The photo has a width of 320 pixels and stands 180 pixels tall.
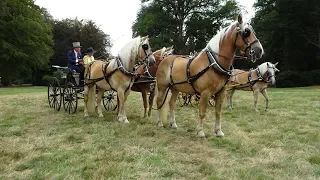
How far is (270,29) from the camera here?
36812 mm

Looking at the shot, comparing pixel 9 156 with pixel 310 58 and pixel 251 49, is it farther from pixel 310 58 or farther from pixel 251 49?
pixel 310 58

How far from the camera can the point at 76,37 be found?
1697 inches

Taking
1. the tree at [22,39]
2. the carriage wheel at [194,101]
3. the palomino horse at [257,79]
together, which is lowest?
the carriage wheel at [194,101]

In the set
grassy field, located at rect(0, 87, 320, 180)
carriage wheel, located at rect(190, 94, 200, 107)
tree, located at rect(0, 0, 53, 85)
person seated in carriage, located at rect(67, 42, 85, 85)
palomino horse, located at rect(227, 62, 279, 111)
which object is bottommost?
grassy field, located at rect(0, 87, 320, 180)

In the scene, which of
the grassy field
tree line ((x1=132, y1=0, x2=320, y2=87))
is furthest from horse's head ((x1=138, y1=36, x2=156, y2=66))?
tree line ((x1=132, y1=0, x2=320, y2=87))

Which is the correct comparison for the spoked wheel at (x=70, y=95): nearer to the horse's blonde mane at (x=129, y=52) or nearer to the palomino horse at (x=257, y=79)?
the horse's blonde mane at (x=129, y=52)

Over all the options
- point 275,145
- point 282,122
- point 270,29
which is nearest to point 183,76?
point 275,145

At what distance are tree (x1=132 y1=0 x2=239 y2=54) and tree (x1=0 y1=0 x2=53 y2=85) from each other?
12217 mm

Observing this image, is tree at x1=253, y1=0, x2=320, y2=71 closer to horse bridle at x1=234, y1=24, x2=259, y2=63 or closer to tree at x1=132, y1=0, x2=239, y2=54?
tree at x1=132, y1=0, x2=239, y2=54

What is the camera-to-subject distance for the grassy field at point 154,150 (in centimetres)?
428

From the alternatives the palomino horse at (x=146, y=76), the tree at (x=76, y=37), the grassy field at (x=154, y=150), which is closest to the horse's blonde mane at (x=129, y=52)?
the palomino horse at (x=146, y=76)

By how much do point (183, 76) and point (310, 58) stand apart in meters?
34.6

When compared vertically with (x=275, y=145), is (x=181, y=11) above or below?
above

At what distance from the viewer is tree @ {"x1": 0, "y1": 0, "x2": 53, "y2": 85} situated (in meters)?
37.2
